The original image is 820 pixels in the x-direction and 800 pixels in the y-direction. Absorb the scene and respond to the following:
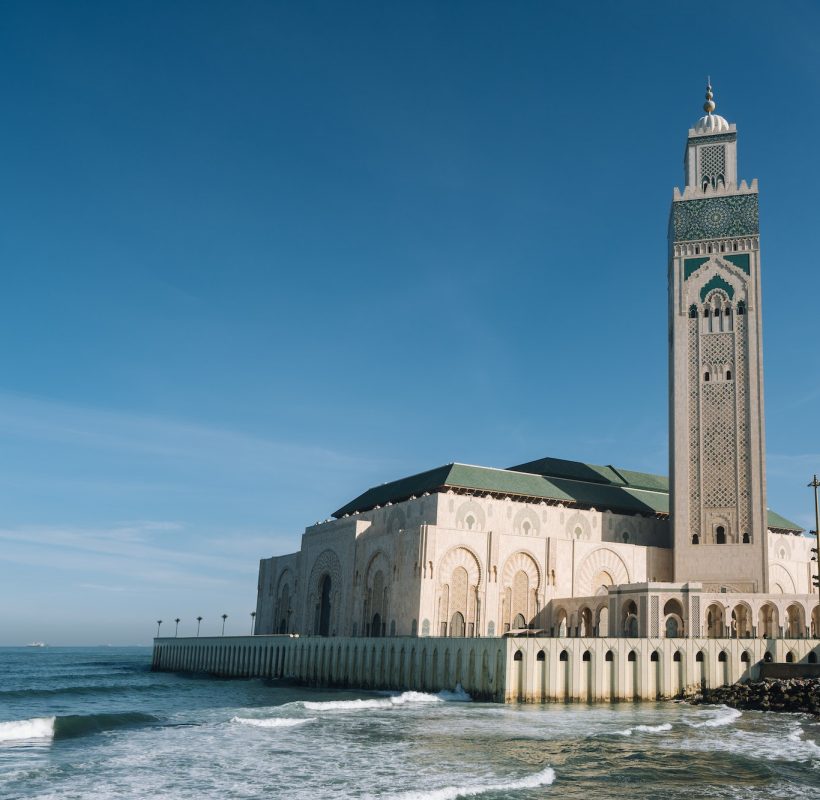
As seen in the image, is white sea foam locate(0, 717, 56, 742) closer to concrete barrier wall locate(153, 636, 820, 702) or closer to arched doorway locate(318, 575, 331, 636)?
concrete barrier wall locate(153, 636, 820, 702)

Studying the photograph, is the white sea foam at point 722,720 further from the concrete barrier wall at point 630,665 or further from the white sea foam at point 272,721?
the white sea foam at point 272,721

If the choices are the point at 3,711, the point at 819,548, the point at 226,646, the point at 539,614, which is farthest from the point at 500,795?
the point at 226,646

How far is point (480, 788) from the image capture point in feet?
70.0

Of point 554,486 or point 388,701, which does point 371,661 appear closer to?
point 388,701

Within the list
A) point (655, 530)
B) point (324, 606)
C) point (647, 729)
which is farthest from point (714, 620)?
point (324, 606)

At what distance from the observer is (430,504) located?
5869 cm

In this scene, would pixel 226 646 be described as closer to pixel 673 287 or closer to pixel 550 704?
pixel 550 704

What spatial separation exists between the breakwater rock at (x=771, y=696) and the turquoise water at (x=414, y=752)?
2028 millimetres

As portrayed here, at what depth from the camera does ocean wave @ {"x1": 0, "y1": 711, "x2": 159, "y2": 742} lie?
31.2 metres

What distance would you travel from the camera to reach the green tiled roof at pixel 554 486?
6103 centimetres

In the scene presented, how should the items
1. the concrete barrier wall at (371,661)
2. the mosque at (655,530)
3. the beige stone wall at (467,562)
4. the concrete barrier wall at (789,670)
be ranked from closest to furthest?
the concrete barrier wall at (789,670) < the concrete barrier wall at (371,661) < the mosque at (655,530) < the beige stone wall at (467,562)

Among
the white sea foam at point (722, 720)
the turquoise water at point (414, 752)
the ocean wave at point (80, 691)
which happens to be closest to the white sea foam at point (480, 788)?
the turquoise water at point (414, 752)

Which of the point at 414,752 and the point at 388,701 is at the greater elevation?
the point at 414,752

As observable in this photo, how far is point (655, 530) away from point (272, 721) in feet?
129
